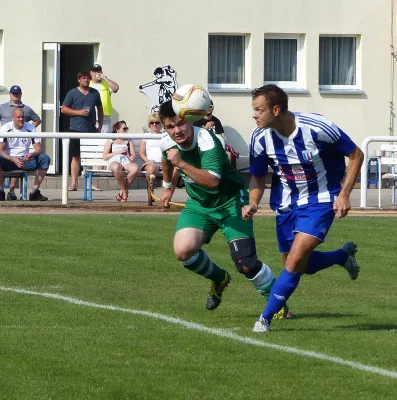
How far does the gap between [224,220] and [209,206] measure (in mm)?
179

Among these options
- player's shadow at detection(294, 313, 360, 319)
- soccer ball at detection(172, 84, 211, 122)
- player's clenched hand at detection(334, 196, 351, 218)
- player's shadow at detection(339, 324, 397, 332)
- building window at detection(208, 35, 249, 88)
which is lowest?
player's shadow at detection(294, 313, 360, 319)

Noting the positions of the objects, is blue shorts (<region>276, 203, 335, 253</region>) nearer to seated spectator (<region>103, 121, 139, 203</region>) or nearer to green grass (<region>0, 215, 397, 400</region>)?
green grass (<region>0, 215, 397, 400</region>)

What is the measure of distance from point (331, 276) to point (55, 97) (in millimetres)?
14176

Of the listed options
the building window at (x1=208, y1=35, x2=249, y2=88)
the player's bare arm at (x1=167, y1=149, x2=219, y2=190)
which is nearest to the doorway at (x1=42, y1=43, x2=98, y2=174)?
the building window at (x1=208, y1=35, x2=249, y2=88)

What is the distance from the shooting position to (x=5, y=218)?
17812 millimetres

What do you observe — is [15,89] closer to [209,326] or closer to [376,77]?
[376,77]

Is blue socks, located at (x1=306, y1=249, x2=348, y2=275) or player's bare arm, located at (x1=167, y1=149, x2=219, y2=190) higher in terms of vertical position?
player's bare arm, located at (x1=167, y1=149, x2=219, y2=190)

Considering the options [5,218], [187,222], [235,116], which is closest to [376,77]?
[235,116]

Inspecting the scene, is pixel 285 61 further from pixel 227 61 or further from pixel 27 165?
pixel 27 165

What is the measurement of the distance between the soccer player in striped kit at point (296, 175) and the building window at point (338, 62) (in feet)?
62.6

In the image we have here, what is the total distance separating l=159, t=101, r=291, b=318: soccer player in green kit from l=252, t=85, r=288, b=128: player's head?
70 centimetres

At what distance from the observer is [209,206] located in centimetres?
981

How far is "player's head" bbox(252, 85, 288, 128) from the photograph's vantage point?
8805mm

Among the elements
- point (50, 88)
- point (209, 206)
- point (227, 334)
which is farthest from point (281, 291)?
point (50, 88)
